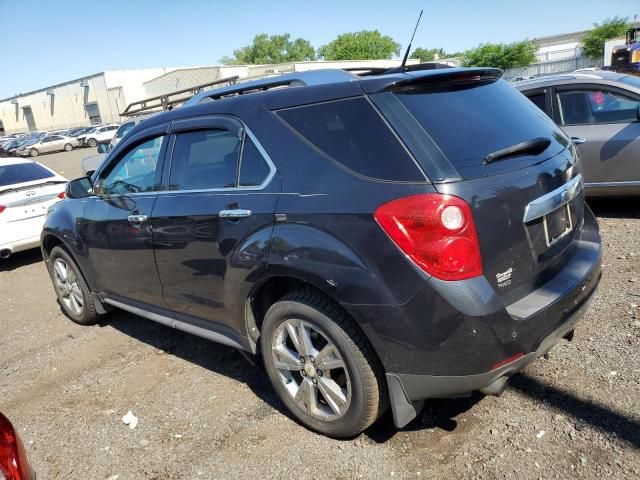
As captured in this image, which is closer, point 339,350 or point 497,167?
point 497,167

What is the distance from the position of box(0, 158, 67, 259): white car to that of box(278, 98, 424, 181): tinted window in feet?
20.0

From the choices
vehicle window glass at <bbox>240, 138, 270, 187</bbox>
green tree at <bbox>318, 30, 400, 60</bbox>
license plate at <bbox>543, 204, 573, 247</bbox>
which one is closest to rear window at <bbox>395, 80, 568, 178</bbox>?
license plate at <bbox>543, 204, 573, 247</bbox>

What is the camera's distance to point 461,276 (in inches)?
86.1

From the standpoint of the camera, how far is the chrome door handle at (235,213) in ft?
9.16

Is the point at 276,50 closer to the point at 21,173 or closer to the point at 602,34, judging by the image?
the point at 602,34

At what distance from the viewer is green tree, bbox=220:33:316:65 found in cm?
11181

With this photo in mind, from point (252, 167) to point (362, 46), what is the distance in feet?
317

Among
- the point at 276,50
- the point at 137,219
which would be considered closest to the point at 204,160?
the point at 137,219

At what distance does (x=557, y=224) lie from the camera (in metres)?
2.65

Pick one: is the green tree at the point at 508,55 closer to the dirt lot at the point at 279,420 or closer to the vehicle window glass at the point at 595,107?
the vehicle window glass at the point at 595,107

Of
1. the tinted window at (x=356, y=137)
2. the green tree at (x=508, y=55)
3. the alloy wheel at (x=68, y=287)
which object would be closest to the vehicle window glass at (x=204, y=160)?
the tinted window at (x=356, y=137)

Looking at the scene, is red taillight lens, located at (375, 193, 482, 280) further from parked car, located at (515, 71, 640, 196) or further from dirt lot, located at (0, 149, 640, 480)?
parked car, located at (515, 71, 640, 196)

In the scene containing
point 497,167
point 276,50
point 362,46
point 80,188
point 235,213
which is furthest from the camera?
point 276,50

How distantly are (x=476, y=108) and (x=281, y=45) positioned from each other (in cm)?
11842
